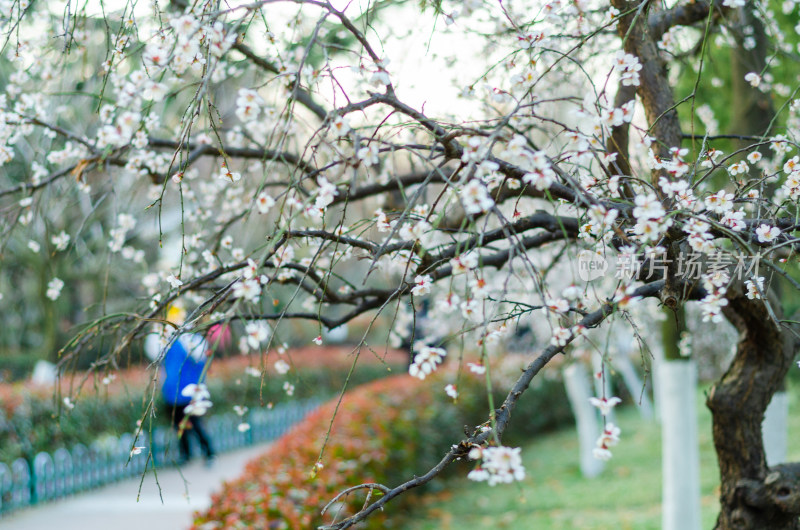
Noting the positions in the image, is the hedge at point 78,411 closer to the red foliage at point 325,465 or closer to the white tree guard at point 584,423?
the red foliage at point 325,465

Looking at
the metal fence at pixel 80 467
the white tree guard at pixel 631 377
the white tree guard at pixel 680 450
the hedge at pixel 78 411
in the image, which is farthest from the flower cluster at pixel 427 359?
the white tree guard at pixel 631 377

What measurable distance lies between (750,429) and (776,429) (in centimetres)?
174

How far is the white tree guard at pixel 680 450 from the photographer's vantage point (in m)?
4.25

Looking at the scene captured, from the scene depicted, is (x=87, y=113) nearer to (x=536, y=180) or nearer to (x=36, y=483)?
(x=36, y=483)

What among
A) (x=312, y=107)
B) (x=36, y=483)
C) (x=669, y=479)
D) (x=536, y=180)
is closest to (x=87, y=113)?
(x=36, y=483)

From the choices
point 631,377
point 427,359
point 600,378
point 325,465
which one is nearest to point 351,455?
point 325,465

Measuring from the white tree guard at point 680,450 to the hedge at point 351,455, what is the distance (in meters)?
1.94

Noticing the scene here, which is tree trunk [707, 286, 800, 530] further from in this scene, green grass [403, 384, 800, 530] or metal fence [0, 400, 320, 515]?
metal fence [0, 400, 320, 515]

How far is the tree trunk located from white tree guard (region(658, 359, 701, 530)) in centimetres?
107

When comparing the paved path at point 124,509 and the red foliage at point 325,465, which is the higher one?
the red foliage at point 325,465

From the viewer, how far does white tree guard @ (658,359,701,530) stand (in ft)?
14.0

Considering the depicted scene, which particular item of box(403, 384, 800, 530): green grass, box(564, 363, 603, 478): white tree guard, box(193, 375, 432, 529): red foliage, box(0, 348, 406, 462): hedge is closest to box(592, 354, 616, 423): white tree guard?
box(564, 363, 603, 478): white tree guard

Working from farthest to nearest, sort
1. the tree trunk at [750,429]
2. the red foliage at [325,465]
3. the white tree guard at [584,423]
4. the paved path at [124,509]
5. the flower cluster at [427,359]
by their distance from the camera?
the white tree guard at [584,423]
the paved path at [124,509]
the red foliage at [325,465]
the tree trunk at [750,429]
the flower cluster at [427,359]

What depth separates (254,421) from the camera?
8.98m
